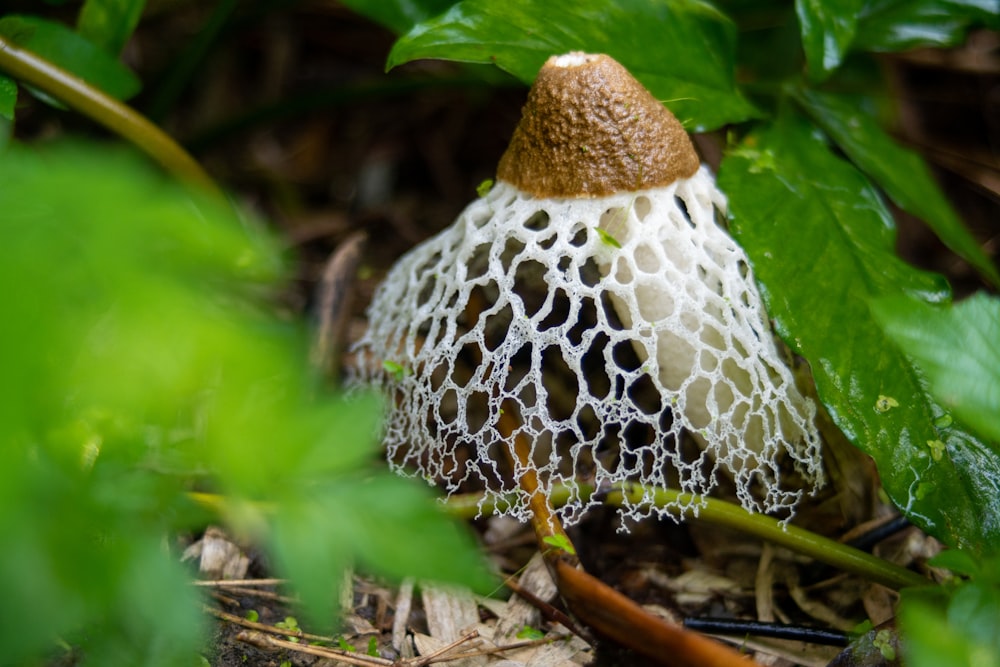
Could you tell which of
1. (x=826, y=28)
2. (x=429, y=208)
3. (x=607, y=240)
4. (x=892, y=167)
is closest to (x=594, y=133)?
(x=607, y=240)

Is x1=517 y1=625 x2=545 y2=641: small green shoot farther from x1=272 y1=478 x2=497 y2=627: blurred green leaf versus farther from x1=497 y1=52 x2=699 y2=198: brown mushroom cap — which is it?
x1=497 y1=52 x2=699 y2=198: brown mushroom cap

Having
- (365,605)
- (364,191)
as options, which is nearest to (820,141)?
(365,605)

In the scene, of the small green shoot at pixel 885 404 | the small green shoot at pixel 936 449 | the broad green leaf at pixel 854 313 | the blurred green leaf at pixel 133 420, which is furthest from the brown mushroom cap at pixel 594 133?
the blurred green leaf at pixel 133 420

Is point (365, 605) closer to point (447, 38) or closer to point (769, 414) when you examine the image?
point (769, 414)

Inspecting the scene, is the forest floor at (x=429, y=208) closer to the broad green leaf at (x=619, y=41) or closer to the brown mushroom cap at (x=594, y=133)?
the broad green leaf at (x=619, y=41)

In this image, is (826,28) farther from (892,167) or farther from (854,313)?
(854,313)
